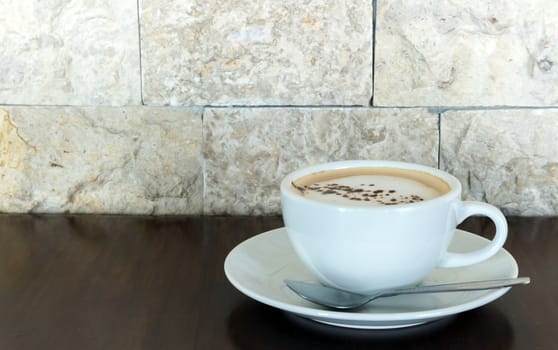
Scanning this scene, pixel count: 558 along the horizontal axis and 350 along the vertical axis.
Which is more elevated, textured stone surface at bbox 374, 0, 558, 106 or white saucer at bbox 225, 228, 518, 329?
textured stone surface at bbox 374, 0, 558, 106

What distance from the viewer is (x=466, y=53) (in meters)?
0.94

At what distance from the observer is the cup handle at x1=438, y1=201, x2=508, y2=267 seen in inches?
26.8

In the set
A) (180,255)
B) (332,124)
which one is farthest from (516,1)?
(180,255)

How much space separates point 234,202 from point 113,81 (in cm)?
23

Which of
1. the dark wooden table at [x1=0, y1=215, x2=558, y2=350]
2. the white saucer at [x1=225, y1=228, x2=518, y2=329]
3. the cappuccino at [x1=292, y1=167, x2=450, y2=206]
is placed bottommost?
the dark wooden table at [x1=0, y1=215, x2=558, y2=350]

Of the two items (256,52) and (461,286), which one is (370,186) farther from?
(256,52)

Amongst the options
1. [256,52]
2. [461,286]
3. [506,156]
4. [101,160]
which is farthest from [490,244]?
[101,160]

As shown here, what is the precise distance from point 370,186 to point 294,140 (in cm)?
26

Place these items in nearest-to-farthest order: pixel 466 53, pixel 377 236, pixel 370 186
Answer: pixel 377 236, pixel 370 186, pixel 466 53

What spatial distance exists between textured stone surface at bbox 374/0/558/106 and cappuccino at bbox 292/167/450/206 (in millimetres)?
220

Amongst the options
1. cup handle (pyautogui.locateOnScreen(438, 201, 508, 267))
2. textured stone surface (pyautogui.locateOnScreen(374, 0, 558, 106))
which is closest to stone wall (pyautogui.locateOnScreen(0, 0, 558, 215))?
textured stone surface (pyautogui.locateOnScreen(374, 0, 558, 106))

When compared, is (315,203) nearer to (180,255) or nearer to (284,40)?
(180,255)

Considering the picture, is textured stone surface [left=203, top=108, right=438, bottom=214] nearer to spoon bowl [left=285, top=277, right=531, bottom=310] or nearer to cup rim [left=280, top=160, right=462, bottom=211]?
cup rim [left=280, top=160, right=462, bottom=211]

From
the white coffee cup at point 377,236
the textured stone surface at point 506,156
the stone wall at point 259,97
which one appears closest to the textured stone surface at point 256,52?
the stone wall at point 259,97
